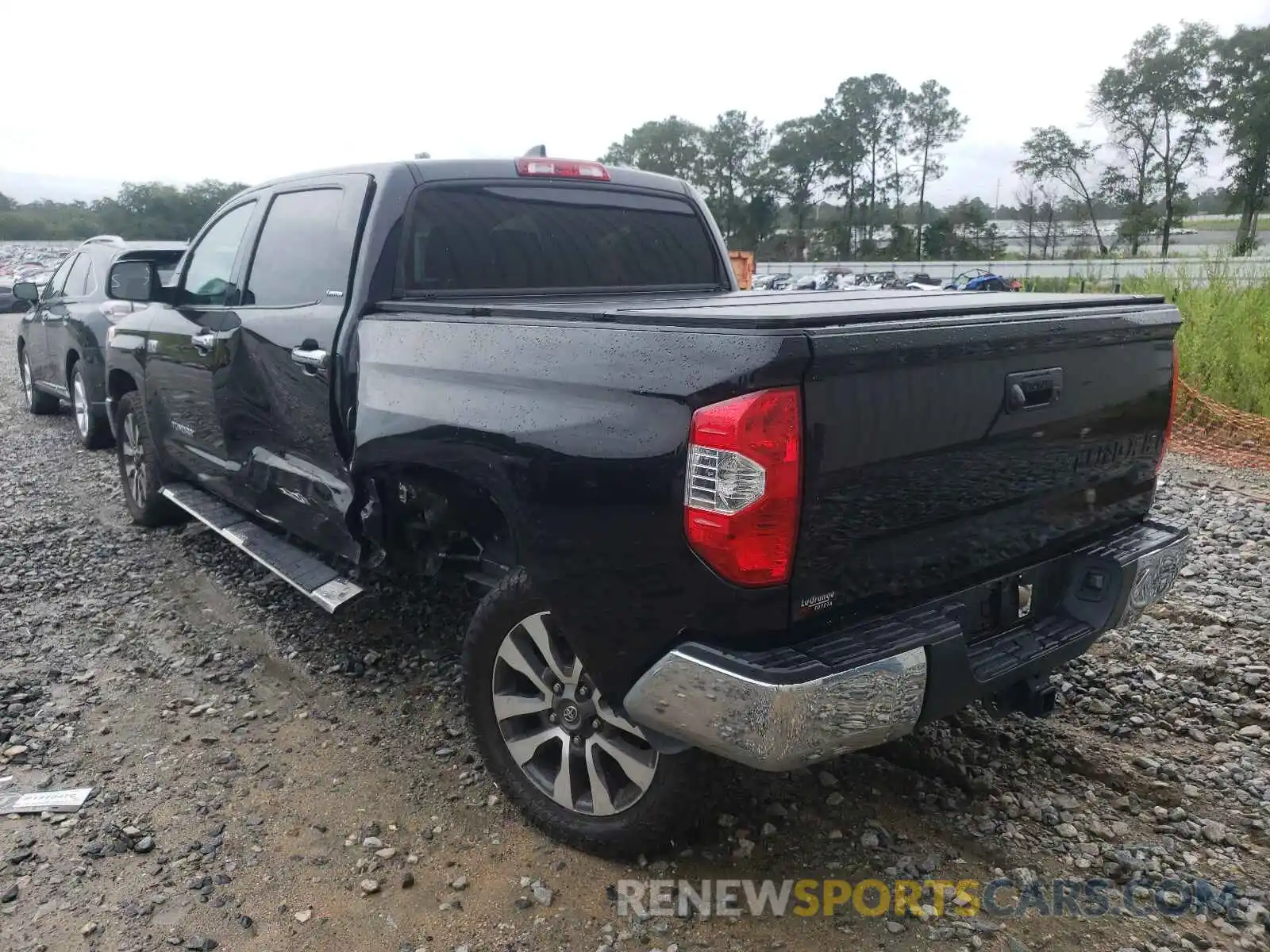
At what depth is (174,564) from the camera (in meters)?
5.45

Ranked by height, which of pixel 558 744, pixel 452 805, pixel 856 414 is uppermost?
pixel 856 414

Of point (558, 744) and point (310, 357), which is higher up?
point (310, 357)

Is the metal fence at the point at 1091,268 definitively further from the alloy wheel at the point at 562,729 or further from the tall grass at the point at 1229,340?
the alloy wheel at the point at 562,729

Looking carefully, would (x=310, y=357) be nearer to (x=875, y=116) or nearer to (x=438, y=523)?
(x=438, y=523)

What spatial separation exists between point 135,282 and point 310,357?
Result: 6.41ft

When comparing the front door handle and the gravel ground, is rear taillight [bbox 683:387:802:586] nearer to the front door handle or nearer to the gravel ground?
the gravel ground

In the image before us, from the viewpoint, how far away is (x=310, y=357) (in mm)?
3559

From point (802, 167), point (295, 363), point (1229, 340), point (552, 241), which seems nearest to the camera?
point (295, 363)

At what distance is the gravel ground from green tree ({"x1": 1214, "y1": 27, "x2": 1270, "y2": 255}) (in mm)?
57650

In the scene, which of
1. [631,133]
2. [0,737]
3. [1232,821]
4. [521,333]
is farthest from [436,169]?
[631,133]

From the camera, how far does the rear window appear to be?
3672mm

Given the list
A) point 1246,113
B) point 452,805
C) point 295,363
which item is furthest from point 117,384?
point 1246,113

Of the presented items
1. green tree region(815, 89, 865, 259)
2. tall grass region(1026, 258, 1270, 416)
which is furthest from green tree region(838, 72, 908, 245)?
tall grass region(1026, 258, 1270, 416)

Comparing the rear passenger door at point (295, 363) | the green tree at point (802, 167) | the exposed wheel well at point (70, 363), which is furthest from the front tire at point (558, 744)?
the green tree at point (802, 167)
